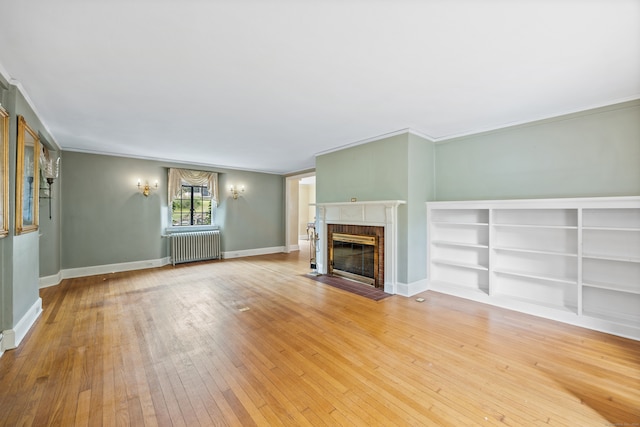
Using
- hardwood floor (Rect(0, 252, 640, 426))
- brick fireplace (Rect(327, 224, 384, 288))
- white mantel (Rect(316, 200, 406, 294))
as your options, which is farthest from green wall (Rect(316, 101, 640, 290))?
hardwood floor (Rect(0, 252, 640, 426))

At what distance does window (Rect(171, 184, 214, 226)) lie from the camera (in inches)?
275

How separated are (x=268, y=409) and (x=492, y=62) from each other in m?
3.30

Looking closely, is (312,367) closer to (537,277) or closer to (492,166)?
(537,277)

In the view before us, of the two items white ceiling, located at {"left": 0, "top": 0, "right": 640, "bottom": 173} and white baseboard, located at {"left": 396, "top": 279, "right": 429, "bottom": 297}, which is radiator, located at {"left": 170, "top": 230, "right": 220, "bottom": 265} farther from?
white baseboard, located at {"left": 396, "top": 279, "right": 429, "bottom": 297}

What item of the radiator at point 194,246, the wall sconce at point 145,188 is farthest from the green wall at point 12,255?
the radiator at point 194,246

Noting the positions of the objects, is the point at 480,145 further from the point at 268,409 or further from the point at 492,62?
the point at 268,409

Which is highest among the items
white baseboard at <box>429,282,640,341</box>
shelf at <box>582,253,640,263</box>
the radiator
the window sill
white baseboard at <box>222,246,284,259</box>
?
the window sill

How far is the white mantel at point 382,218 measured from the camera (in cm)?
432

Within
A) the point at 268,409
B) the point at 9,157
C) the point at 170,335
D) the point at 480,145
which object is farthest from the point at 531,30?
the point at 9,157

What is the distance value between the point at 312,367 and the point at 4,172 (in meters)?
3.46

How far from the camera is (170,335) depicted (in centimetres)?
290

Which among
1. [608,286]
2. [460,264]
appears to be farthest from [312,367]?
[608,286]

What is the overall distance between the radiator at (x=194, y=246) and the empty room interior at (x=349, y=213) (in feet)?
3.50

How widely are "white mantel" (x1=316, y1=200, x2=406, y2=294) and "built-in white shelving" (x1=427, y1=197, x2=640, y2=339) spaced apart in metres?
0.73
